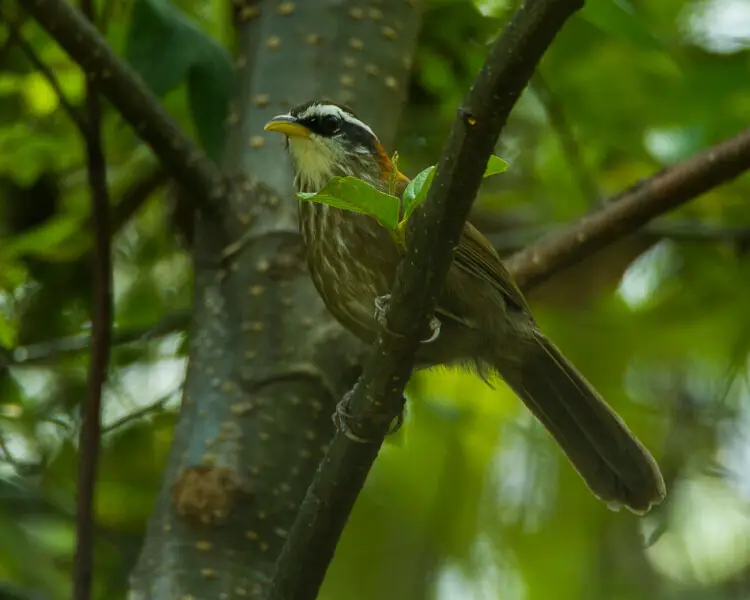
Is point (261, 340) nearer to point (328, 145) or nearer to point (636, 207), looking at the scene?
point (328, 145)

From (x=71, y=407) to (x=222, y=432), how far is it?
1082 mm

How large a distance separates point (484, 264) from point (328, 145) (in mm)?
538

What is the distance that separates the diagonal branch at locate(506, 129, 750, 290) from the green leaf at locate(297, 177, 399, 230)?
4.03 ft

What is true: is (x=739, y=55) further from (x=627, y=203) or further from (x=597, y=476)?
(x=597, y=476)

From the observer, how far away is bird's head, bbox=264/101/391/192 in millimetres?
3014

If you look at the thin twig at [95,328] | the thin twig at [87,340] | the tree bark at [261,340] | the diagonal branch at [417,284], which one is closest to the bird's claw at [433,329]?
the diagonal branch at [417,284]

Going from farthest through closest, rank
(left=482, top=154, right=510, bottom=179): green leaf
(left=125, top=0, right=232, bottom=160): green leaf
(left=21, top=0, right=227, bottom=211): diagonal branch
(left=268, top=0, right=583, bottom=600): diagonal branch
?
(left=125, top=0, right=232, bottom=160): green leaf
(left=21, top=0, right=227, bottom=211): diagonal branch
(left=482, top=154, right=510, bottom=179): green leaf
(left=268, top=0, right=583, bottom=600): diagonal branch

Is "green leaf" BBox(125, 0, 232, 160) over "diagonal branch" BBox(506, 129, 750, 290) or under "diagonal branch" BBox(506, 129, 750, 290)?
over

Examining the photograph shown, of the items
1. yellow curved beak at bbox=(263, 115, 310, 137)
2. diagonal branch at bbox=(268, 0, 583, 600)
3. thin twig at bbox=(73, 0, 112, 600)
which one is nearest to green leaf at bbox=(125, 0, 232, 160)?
thin twig at bbox=(73, 0, 112, 600)

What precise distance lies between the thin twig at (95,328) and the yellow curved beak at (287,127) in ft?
1.46

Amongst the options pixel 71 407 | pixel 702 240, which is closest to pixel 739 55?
pixel 702 240

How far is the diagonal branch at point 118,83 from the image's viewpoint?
259 cm

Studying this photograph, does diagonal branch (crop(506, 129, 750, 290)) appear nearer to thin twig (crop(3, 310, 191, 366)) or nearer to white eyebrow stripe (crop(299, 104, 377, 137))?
white eyebrow stripe (crop(299, 104, 377, 137))

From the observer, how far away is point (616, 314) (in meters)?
3.94
